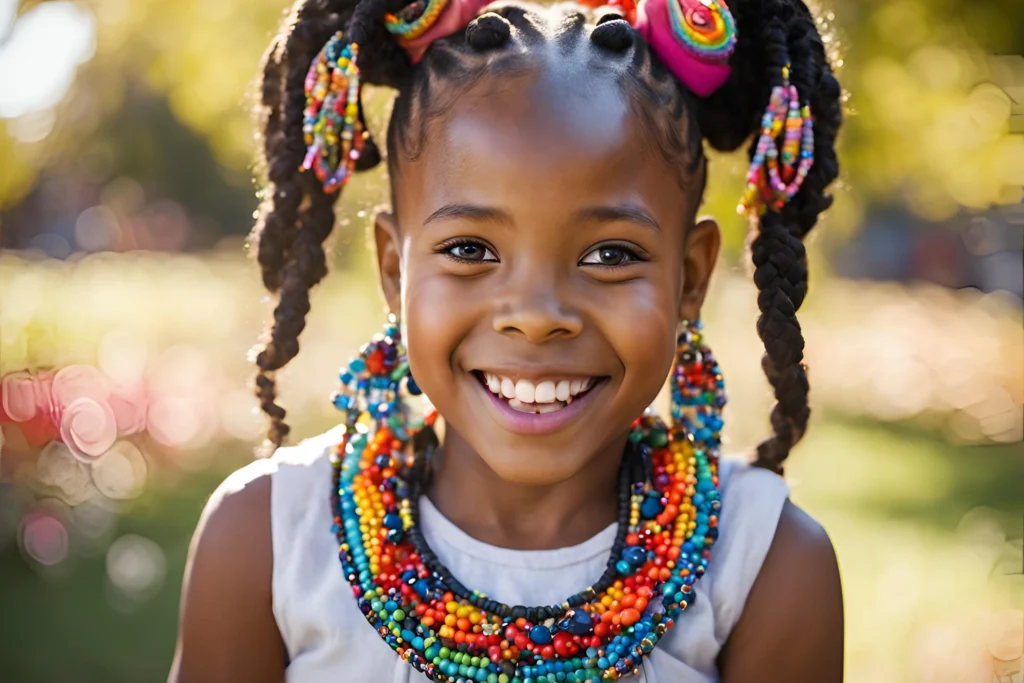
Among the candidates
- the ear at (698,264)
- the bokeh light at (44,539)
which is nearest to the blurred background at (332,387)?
the bokeh light at (44,539)

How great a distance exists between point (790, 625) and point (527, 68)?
1.28 m

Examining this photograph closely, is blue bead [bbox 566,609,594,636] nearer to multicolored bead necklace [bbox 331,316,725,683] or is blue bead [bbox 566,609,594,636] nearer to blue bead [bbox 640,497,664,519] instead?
multicolored bead necklace [bbox 331,316,725,683]

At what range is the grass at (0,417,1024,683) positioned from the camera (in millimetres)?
4086

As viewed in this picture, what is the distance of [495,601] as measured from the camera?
7.04ft

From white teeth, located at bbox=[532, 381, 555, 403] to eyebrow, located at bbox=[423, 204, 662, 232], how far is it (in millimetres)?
325

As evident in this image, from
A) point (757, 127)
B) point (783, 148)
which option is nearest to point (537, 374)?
point (783, 148)

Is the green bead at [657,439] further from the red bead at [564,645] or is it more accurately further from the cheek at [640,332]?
the red bead at [564,645]

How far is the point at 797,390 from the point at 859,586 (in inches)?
120

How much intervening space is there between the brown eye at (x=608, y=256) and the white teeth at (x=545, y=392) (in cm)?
25

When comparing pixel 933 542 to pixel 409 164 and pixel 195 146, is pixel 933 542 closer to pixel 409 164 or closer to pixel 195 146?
pixel 409 164

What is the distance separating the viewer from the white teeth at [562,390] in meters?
2.05

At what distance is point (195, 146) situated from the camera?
26078 millimetres

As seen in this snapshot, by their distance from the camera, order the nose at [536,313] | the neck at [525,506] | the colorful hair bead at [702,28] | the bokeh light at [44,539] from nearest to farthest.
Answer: the nose at [536,313], the colorful hair bead at [702,28], the neck at [525,506], the bokeh light at [44,539]

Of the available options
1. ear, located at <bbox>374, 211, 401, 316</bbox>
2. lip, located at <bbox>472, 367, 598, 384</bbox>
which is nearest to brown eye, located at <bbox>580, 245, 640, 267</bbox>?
lip, located at <bbox>472, 367, 598, 384</bbox>
